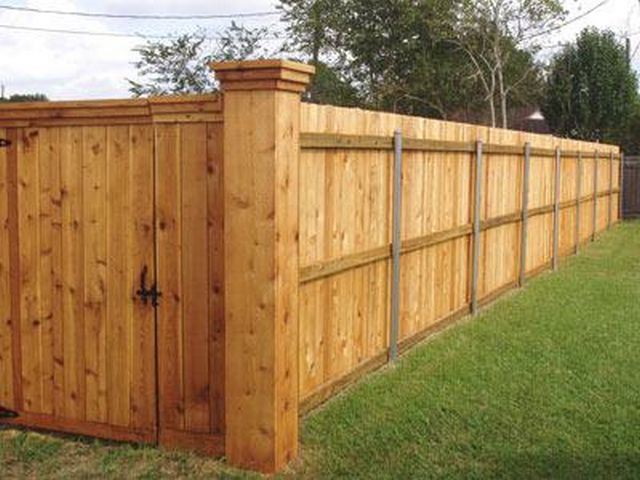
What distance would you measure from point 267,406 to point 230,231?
995mm

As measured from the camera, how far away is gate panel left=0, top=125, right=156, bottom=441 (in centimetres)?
543

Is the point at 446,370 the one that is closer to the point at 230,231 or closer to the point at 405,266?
the point at 405,266

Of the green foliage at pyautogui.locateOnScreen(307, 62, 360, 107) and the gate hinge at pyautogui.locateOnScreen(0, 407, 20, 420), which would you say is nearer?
the gate hinge at pyautogui.locateOnScreen(0, 407, 20, 420)

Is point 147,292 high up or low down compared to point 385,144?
down

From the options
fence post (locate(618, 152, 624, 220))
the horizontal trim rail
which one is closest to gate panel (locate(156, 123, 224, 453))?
the horizontal trim rail

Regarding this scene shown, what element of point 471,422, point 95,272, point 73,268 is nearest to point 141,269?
point 95,272

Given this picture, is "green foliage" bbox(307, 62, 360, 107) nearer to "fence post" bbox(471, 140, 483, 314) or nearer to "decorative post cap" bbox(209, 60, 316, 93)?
"fence post" bbox(471, 140, 483, 314)

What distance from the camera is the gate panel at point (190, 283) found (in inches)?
205

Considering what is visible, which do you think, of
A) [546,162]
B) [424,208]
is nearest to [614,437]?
[424,208]

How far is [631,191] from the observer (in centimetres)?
2895

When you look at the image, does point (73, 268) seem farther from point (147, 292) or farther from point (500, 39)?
point (500, 39)

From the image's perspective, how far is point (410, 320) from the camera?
803 cm

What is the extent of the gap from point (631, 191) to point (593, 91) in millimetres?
8771

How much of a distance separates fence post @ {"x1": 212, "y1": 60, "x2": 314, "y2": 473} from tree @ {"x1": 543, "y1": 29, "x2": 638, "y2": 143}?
33.2 m
